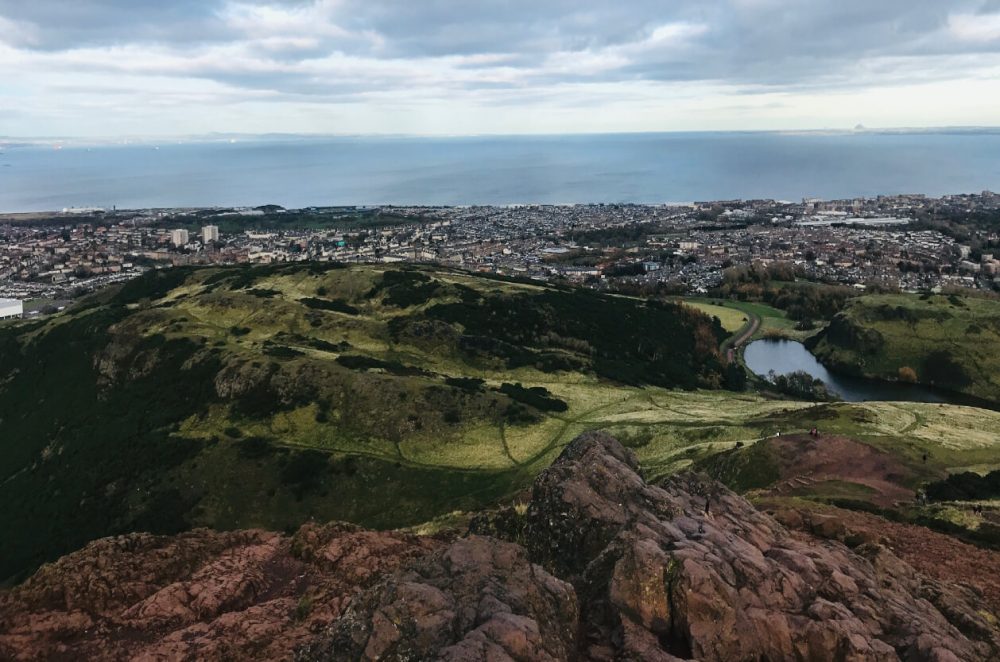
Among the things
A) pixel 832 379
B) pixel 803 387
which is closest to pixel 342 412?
pixel 803 387

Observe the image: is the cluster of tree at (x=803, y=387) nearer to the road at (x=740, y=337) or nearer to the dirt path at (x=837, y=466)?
the road at (x=740, y=337)

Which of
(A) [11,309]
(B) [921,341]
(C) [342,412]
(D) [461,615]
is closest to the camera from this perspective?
(D) [461,615]

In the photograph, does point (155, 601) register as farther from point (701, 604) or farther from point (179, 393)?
point (179, 393)

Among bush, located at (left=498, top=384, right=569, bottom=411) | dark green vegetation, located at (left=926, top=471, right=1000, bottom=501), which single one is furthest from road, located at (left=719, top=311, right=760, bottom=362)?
dark green vegetation, located at (left=926, top=471, right=1000, bottom=501)

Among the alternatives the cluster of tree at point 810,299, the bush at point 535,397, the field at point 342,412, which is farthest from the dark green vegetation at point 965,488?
the cluster of tree at point 810,299

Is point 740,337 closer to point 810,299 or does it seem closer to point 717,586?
point 810,299
